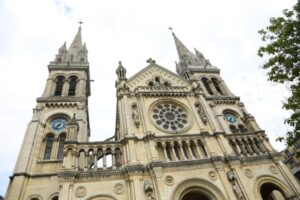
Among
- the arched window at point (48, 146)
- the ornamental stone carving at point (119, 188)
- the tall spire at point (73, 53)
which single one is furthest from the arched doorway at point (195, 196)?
the tall spire at point (73, 53)

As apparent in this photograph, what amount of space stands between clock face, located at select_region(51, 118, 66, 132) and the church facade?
10 centimetres

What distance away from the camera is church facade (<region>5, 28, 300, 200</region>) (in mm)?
15984

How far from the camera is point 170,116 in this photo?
71.8 ft

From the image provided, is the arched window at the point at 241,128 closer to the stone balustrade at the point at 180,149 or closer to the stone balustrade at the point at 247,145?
the stone balustrade at the point at 247,145

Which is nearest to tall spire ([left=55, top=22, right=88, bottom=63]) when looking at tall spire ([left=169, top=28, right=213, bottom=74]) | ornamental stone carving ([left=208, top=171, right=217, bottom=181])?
tall spire ([left=169, top=28, right=213, bottom=74])

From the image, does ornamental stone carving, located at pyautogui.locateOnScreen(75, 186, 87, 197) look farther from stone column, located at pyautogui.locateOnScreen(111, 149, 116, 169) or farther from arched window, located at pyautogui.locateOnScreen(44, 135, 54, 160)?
arched window, located at pyautogui.locateOnScreen(44, 135, 54, 160)

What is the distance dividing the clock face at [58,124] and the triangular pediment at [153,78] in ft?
25.4

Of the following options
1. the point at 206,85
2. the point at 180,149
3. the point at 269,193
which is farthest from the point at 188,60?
the point at 269,193

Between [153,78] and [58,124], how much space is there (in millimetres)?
11252

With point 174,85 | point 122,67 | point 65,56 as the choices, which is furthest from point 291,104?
point 65,56

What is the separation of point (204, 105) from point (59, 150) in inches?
578

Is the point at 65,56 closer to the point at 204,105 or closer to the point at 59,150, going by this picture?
the point at 59,150

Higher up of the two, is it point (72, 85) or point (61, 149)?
point (72, 85)

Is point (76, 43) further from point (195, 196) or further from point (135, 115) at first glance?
point (195, 196)
